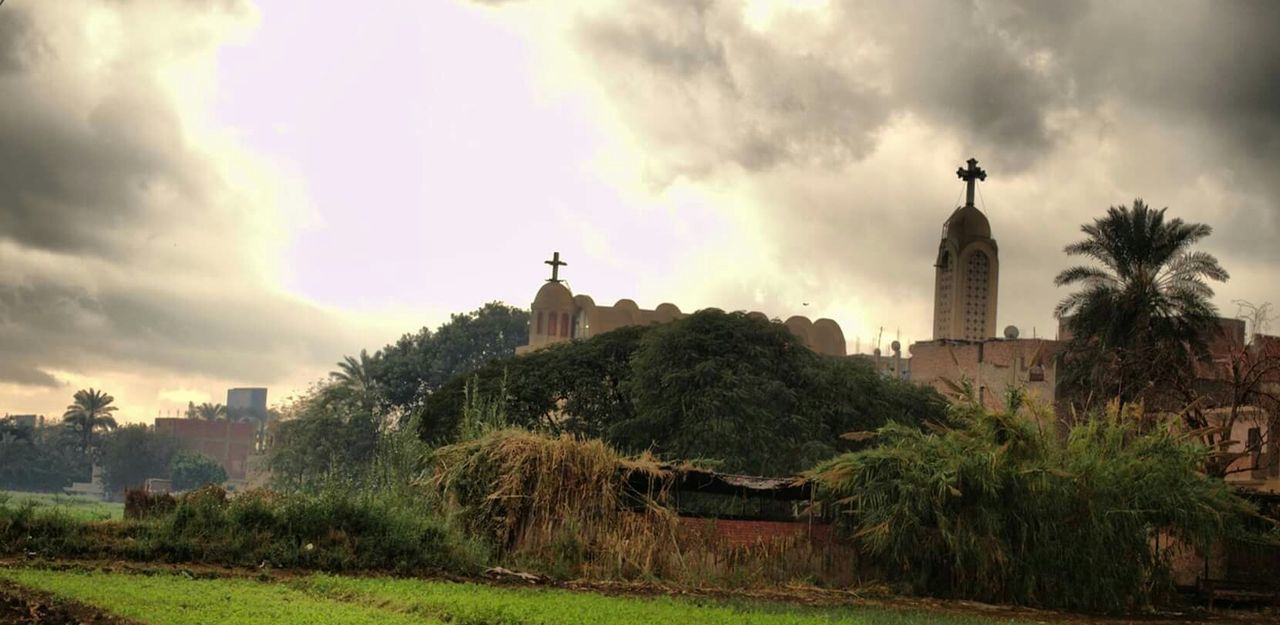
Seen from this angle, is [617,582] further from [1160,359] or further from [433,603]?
[1160,359]

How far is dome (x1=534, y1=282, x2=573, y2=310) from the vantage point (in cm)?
6581

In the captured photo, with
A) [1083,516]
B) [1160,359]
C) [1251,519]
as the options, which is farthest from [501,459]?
[1160,359]

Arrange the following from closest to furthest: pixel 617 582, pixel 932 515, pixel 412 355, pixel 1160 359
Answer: pixel 617 582
pixel 932 515
pixel 1160 359
pixel 412 355

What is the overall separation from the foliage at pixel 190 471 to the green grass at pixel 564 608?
95.0m

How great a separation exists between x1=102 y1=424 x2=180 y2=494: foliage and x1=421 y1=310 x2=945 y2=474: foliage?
243 feet

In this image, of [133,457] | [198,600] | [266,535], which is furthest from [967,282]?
[133,457]

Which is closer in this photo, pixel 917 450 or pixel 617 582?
pixel 617 582

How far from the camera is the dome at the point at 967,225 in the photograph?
54.6 metres

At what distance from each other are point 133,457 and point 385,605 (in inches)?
4035

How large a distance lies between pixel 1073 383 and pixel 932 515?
22277mm

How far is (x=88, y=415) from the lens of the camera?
116 meters

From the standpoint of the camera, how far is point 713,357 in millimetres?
39688

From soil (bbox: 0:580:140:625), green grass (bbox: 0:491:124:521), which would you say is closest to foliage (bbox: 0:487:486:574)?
green grass (bbox: 0:491:124:521)

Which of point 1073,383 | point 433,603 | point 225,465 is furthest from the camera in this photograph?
point 225,465
